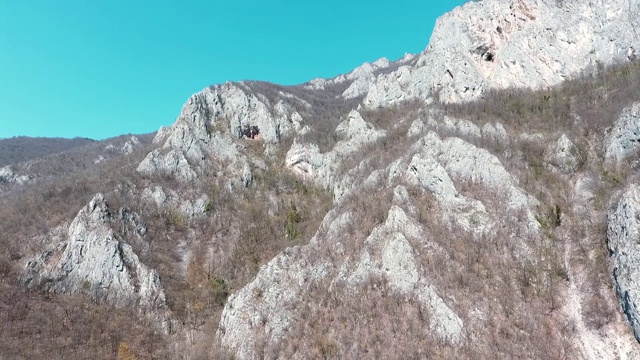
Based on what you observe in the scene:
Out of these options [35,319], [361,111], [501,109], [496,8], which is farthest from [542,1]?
[35,319]

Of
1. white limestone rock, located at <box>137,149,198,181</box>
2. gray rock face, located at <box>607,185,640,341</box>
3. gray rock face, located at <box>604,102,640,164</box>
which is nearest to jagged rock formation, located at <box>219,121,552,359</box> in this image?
gray rock face, located at <box>607,185,640,341</box>

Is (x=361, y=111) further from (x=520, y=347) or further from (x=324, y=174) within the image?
(x=520, y=347)

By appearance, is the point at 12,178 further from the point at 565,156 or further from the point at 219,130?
the point at 565,156

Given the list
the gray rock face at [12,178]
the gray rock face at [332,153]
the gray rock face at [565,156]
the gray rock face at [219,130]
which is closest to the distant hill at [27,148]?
the gray rock face at [12,178]

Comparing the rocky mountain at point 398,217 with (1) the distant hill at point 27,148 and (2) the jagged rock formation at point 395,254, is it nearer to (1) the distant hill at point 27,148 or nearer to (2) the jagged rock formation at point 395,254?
(2) the jagged rock formation at point 395,254

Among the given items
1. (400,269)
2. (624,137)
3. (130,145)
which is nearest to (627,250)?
(400,269)

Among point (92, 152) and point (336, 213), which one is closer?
point (336, 213)
